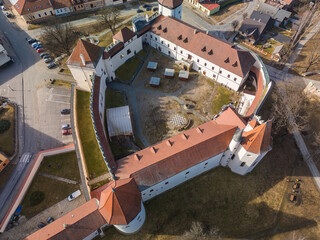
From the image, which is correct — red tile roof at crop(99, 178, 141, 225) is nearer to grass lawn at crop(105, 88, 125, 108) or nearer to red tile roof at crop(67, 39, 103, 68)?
grass lawn at crop(105, 88, 125, 108)

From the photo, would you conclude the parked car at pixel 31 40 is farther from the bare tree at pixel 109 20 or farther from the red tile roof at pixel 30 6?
the bare tree at pixel 109 20

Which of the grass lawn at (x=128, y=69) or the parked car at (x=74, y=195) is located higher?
the grass lawn at (x=128, y=69)

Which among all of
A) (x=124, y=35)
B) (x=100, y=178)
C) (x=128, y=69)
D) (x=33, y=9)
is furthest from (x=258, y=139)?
(x=33, y=9)

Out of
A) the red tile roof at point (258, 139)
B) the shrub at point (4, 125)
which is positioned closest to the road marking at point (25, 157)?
the shrub at point (4, 125)

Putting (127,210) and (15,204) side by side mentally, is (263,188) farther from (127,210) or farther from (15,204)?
(15,204)

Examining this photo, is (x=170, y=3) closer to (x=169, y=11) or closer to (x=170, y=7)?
(x=170, y=7)

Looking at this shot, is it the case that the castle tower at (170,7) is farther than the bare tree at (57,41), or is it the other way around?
the castle tower at (170,7)
